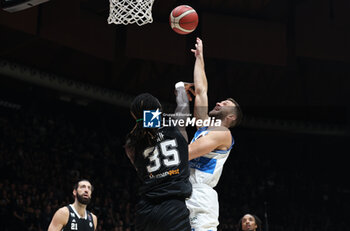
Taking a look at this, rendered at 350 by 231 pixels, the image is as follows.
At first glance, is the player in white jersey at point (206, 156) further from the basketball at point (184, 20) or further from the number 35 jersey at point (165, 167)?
the basketball at point (184, 20)

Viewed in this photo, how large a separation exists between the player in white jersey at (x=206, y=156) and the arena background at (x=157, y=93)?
684cm

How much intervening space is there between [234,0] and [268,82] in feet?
14.2

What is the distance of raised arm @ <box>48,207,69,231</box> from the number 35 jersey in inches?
134

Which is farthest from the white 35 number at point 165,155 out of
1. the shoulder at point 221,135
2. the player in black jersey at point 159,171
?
the shoulder at point 221,135

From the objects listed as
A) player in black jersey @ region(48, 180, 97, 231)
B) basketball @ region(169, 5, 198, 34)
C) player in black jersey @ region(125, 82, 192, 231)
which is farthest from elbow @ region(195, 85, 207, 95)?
player in black jersey @ region(48, 180, 97, 231)

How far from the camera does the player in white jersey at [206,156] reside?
388 cm

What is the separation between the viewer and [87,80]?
14.6m

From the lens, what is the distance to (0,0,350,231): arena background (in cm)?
1227

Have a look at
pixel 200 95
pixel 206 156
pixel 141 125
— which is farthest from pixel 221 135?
pixel 141 125

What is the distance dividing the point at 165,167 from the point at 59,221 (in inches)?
142

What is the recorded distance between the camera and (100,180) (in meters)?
14.6

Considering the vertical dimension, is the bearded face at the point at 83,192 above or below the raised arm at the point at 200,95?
below

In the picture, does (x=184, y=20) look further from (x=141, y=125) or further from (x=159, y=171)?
(x=159, y=171)

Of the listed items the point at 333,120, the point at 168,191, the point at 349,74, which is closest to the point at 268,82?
the point at 349,74
